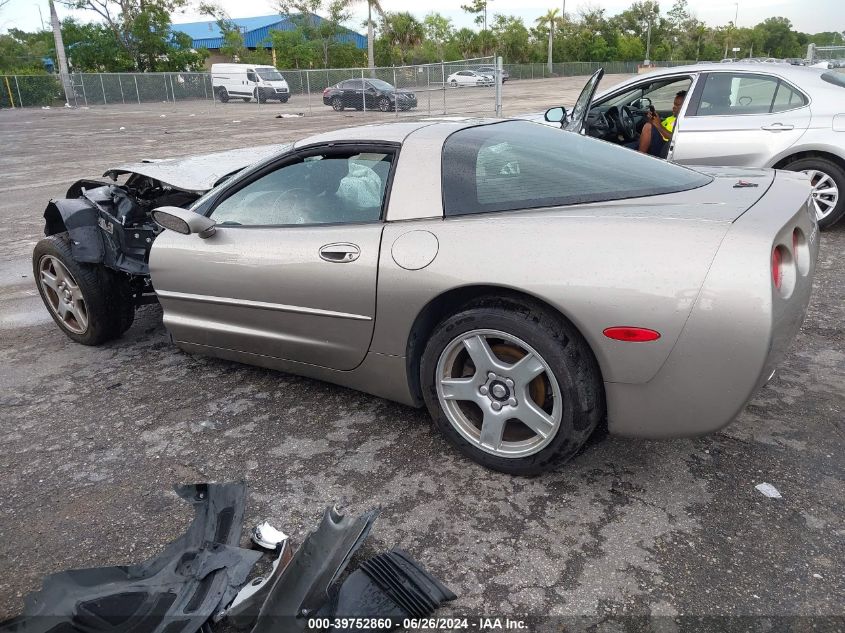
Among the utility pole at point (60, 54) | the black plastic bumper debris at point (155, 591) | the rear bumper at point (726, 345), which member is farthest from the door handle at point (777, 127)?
the utility pole at point (60, 54)

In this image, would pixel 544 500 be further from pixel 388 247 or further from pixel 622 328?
pixel 388 247

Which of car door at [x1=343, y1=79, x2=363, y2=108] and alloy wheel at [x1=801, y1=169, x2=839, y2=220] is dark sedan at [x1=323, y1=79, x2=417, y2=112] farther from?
alloy wheel at [x1=801, y1=169, x2=839, y2=220]

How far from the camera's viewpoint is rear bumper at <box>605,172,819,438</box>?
2.24 metres

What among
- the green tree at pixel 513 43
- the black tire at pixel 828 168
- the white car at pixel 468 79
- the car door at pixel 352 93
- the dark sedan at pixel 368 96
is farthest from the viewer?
the green tree at pixel 513 43

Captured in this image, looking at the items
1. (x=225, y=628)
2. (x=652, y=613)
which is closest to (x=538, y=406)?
(x=652, y=613)

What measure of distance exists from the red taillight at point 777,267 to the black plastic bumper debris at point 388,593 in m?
1.50

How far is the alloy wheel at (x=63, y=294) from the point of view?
4.37 m

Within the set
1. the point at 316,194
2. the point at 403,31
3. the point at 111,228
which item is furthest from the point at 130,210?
the point at 403,31

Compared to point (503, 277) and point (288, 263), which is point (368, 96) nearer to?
point (288, 263)

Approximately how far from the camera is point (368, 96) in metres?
24.5

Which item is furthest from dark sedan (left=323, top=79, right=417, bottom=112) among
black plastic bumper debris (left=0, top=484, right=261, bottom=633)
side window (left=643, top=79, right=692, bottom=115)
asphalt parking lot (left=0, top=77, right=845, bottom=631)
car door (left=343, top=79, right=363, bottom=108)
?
black plastic bumper debris (left=0, top=484, right=261, bottom=633)

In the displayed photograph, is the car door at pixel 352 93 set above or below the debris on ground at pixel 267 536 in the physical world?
above

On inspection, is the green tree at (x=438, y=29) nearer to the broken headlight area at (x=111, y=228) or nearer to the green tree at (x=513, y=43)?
the green tree at (x=513, y=43)

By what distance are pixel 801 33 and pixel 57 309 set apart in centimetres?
12992
